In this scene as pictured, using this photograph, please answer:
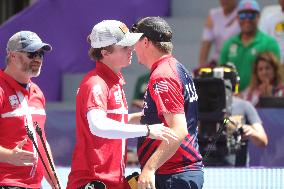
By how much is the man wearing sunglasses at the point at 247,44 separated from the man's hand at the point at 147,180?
217 inches

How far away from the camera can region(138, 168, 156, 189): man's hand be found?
4902 millimetres

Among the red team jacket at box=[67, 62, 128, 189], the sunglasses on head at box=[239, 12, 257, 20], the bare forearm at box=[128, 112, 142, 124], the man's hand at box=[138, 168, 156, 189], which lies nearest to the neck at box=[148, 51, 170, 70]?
the red team jacket at box=[67, 62, 128, 189]

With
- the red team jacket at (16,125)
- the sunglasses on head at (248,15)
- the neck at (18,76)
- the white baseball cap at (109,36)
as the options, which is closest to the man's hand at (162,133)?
the white baseball cap at (109,36)

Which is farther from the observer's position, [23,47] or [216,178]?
[216,178]

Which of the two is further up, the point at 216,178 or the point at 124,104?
the point at 124,104

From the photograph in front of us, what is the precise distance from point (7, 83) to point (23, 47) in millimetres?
249

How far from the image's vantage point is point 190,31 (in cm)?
1212

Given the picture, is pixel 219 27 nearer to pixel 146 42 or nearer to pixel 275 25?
pixel 275 25

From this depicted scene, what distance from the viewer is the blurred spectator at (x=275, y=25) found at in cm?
1109

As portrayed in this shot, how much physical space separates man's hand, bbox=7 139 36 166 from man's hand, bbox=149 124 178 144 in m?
0.86

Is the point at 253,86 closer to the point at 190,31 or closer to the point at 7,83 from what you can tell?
the point at 190,31

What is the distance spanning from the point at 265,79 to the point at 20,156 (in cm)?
463

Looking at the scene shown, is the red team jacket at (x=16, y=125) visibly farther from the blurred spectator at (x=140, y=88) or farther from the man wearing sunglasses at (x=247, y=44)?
the man wearing sunglasses at (x=247, y=44)

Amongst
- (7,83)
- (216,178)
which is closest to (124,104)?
(7,83)
